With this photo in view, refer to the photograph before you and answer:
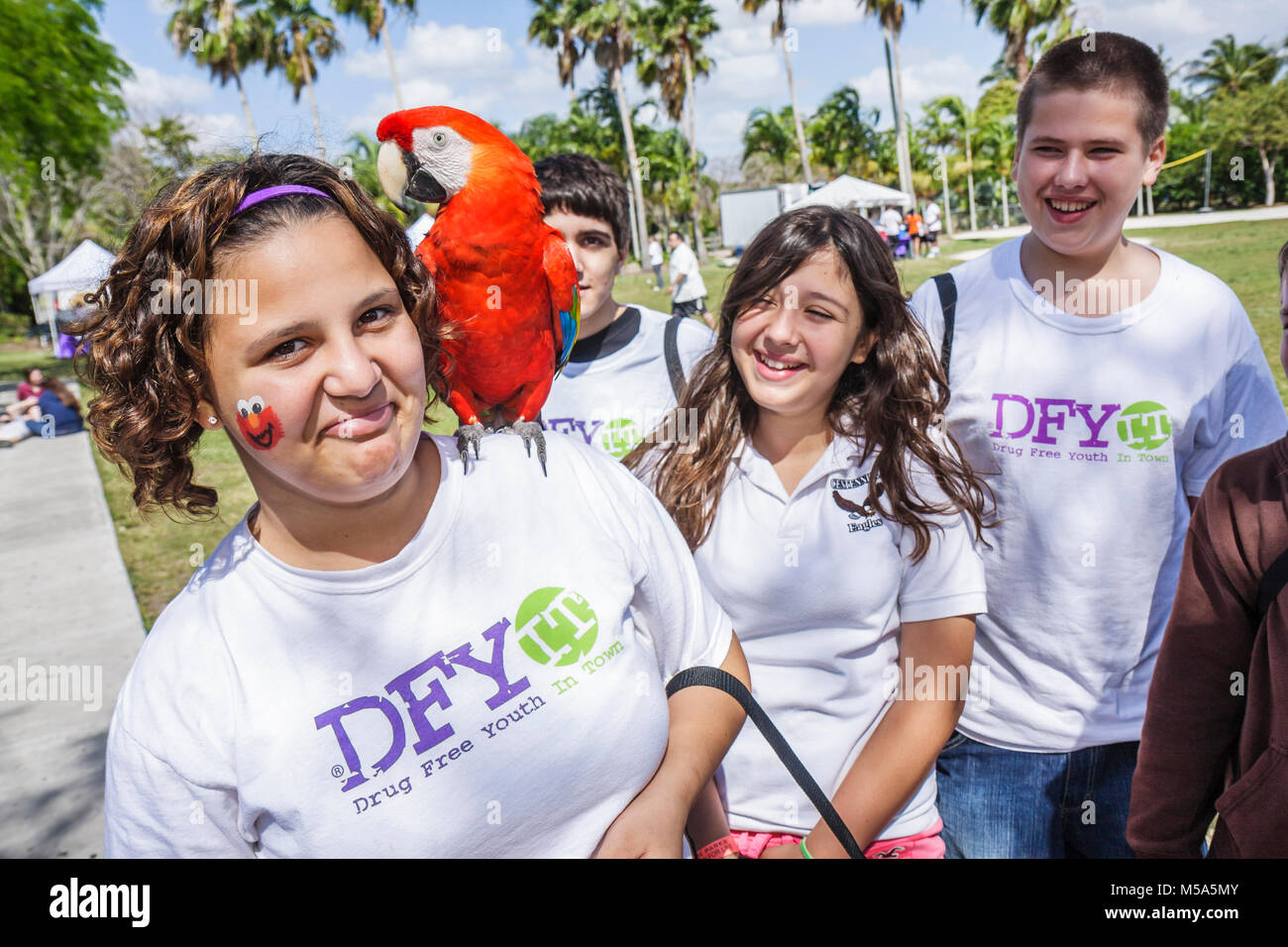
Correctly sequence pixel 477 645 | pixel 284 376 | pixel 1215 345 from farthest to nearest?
pixel 1215 345, pixel 477 645, pixel 284 376

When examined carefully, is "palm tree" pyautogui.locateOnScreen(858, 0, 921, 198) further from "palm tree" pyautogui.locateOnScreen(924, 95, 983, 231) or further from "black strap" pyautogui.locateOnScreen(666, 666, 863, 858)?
"black strap" pyautogui.locateOnScreen(666, 666, 863, 858)

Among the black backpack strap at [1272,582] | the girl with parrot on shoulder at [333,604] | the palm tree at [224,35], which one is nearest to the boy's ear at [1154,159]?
the black backpack strap at [1272,582]

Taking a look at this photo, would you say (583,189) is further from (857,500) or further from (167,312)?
(167,312)

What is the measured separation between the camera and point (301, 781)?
0.93 m

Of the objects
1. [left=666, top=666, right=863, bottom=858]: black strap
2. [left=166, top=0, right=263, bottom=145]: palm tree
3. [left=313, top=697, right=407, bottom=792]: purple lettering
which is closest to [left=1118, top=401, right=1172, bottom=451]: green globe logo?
[left=666, top=666, right=863, bottom=858]: black strap

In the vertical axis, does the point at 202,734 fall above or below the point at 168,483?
below

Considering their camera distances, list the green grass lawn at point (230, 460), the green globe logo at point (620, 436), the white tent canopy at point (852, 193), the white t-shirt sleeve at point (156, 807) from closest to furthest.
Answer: the white t-shirt sleeve at point (156, 807) < the green globe logo at point (620, 436) < the green grass lawn at point (230, 460) < the white tent canopy at point (852, 193)

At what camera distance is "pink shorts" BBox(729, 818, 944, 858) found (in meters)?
1.54

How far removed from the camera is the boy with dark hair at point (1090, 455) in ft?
5.61

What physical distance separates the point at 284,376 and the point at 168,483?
294 mm

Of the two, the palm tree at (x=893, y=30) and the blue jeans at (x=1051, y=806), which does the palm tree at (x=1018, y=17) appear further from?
the blue jeans at (x=1051, y=806)
